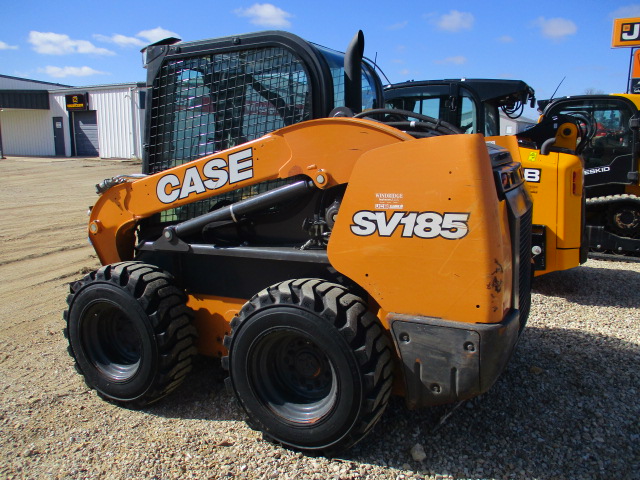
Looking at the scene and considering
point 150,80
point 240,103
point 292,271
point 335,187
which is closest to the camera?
point 335,187

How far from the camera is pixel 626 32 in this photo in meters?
19.8

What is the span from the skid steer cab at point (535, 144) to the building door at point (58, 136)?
27359mm

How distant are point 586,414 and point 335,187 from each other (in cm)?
206

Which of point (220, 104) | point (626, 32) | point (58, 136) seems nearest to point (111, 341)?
point (220, 104)

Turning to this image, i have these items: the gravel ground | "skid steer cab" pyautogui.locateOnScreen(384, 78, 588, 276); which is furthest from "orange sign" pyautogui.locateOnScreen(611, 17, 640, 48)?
the gravel ground

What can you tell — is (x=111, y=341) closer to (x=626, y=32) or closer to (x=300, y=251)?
(x=300, y=251)

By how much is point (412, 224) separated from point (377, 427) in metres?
1.28

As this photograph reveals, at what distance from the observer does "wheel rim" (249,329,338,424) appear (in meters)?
2.79

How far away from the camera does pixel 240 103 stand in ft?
11.1

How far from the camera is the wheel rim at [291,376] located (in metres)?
2.79

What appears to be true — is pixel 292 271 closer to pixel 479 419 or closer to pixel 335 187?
pixel 335 187

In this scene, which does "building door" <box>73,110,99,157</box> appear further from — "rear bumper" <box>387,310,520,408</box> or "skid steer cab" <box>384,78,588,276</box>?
"rear bumper" <box>387,310,520,408</box>

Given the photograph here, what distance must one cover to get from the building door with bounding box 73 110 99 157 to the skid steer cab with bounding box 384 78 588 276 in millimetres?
25426

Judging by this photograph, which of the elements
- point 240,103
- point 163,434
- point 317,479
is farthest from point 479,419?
point 240,103
